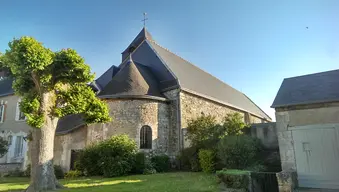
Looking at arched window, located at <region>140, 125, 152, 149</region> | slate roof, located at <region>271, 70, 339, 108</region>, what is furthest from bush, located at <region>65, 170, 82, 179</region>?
slate roof, located at <region>271, 70, 339, 108</region>

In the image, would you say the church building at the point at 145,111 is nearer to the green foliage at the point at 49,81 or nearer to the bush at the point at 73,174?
the bush at the point at 73,174

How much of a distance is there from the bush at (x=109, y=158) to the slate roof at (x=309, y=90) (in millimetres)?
8195

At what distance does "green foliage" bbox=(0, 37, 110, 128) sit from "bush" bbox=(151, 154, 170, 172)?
5153mm

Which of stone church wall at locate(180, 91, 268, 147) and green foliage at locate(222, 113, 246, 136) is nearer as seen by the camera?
green foliage at locate(222, 113, 246, 136)

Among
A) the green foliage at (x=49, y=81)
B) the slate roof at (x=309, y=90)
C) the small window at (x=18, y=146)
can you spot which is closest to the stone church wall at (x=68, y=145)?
the green foliage at (x=49, y=81)

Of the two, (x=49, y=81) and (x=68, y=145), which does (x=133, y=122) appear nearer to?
(x=68, y=145)

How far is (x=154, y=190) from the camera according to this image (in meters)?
7.90

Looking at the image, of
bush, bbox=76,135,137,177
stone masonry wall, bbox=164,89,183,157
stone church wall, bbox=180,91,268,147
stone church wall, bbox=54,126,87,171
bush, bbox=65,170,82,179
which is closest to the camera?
bush, bbox=76,135,137,177

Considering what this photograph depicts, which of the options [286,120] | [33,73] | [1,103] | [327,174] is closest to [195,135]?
[286,120]

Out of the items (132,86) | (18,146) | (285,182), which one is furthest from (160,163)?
(18,146)

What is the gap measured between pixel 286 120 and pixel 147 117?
9026 millimetres

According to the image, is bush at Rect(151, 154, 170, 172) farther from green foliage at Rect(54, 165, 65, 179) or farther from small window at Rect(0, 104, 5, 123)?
small window at Rect(0, 104, 5, 123)

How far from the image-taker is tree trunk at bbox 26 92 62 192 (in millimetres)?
8883

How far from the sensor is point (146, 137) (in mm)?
15320
